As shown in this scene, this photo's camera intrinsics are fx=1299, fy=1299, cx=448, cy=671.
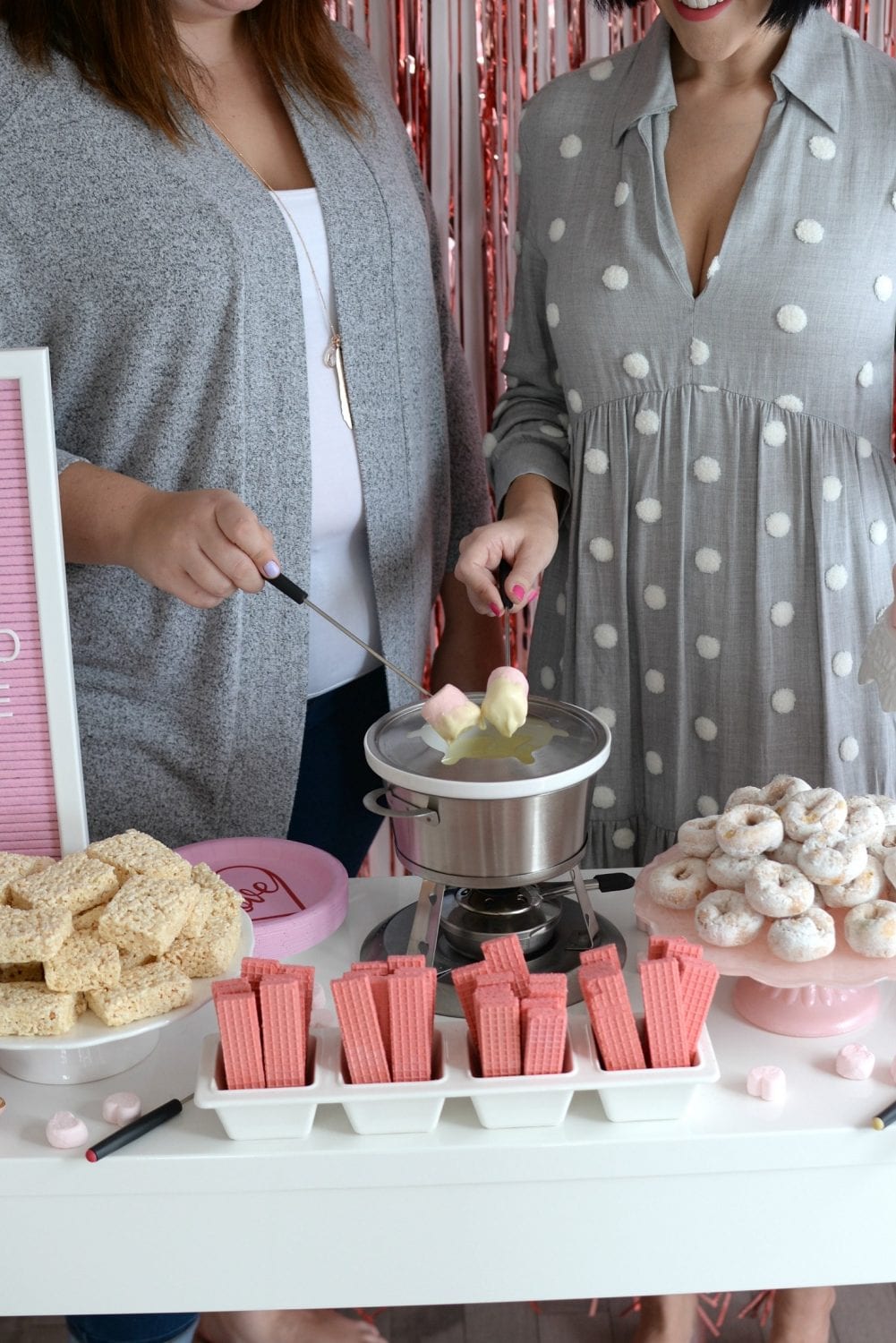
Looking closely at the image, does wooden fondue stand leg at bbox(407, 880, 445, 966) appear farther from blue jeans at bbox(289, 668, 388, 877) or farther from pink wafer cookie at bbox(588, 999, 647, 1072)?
blue jeans at bbox(289, 668, 388, 877)

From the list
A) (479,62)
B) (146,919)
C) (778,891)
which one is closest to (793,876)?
(778,891)

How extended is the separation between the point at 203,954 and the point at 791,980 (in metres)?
0.41

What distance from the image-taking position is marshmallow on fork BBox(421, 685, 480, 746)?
1036mm

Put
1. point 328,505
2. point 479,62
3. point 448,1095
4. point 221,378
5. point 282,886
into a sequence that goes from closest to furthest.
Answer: point 448,1095
point 282,886
point 221,378
point 328,505
point 479,62

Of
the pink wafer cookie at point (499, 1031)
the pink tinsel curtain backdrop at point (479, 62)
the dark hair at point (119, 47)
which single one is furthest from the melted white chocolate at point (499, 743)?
the pink tinsel curtain backdrop at point (479, 62)

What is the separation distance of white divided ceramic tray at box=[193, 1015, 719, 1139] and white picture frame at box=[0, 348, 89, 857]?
0.27m

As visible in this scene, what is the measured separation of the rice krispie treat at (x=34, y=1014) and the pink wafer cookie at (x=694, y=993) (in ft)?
1.36

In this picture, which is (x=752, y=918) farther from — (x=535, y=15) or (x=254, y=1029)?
(x=535, y=15)

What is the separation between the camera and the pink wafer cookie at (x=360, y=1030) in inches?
33.7

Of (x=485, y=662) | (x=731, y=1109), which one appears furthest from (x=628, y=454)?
(x=731, y=1109)

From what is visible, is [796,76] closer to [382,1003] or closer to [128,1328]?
[382,1003]

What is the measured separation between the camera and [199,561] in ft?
3.67

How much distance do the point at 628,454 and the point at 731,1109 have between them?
739mm

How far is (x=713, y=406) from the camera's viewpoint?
1.36m
